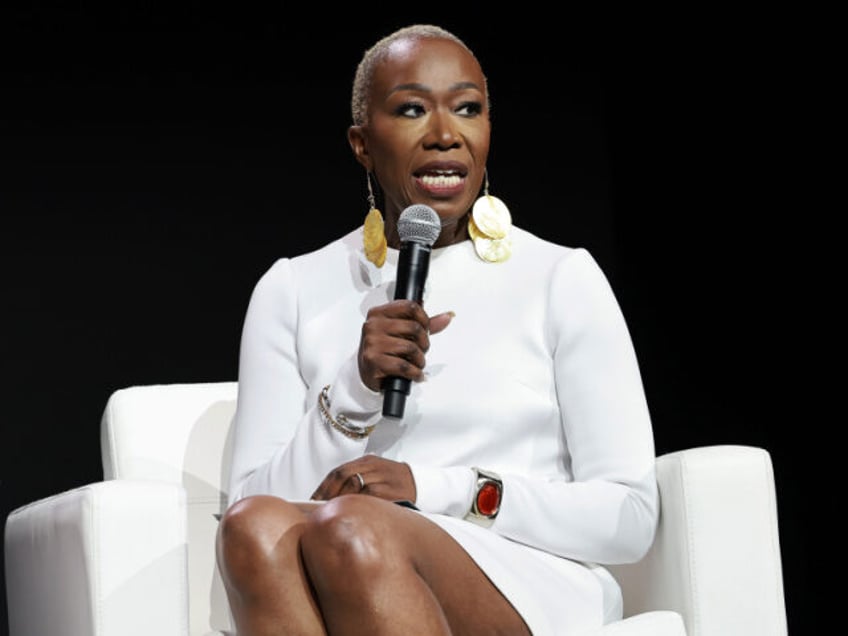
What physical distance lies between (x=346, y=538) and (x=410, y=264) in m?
0.42

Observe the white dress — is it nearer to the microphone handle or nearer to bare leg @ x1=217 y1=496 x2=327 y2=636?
the microphone handle

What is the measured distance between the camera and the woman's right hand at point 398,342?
5.73ft

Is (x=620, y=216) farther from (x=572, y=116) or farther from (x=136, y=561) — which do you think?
(x=136, y=561)

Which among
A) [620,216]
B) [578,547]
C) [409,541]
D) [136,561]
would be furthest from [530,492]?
[620,216]

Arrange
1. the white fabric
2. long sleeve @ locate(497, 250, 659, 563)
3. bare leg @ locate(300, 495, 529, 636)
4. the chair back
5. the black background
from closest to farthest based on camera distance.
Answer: bare leg @ locate(300, 495, 529, 636) < the white fabric < long sleeve @ locate(497, 250, 659, 563) < the chair back < the black background

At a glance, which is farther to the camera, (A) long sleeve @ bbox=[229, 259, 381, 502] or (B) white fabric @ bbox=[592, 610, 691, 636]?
(A) long sleeve @ bbox=[229, 259, 381, 502]

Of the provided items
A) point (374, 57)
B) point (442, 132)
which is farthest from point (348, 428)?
point (374, 57)

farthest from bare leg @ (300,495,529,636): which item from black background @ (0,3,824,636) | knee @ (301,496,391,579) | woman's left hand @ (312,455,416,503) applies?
black background @ (0,3,824,636)

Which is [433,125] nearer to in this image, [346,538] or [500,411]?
[500,411]

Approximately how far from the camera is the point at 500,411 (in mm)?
1939

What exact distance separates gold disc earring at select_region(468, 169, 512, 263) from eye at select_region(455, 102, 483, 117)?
90 mm

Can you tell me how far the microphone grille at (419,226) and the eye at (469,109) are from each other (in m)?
0.26

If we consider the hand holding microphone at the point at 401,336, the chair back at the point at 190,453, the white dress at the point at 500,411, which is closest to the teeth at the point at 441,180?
the white dress at the point at 500,411

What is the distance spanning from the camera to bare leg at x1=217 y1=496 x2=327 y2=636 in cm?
153
